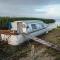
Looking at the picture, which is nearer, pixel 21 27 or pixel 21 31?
pixel 21 31

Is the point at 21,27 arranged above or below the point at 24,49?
above

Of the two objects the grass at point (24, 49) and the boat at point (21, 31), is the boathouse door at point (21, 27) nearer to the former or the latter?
the boat at point (21, 31)

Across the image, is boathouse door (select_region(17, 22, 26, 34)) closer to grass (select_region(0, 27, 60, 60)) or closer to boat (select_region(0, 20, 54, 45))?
boat (select_region(0, 20, 54, 45))

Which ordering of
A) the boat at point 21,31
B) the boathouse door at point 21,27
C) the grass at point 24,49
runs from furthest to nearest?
1. the boathouse door at point 21,27
2. the boat at point 21,31
3. the grass at point 24,49

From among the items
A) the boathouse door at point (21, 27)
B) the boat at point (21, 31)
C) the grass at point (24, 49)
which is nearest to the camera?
the grass at point (24, 49)

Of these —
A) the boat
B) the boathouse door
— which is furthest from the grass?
the boathouse door

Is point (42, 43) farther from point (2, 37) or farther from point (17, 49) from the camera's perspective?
point (2, 37)

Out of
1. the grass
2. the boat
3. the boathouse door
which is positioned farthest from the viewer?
the boathouse door

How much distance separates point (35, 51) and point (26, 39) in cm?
54

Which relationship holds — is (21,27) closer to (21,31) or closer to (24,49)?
(21,31)

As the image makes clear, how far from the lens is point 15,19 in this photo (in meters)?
3.47

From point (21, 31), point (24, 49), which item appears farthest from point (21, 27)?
point (24, 49)

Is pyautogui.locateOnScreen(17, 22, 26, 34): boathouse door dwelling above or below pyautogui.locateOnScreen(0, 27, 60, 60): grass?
above

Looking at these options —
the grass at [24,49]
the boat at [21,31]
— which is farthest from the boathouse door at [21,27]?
the grass at [24,49]
